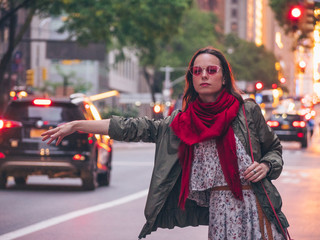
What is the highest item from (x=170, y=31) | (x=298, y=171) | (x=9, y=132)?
(x=170, y=31)

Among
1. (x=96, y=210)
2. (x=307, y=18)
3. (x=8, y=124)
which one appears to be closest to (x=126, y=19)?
(x=307, y=18)

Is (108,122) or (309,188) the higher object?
(108,122)

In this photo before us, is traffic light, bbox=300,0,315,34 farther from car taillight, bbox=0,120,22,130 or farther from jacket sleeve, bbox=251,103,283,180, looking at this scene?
jacket sleeve, bbox=251,103,283,180

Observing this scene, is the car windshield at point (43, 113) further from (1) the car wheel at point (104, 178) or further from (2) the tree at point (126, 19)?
(2) the tree at point (126, 19)

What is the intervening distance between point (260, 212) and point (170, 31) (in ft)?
86.4

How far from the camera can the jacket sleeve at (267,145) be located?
4312 millimetres

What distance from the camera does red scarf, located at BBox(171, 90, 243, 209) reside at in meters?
4.18

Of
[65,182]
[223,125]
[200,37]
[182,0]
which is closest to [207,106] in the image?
[223,125]

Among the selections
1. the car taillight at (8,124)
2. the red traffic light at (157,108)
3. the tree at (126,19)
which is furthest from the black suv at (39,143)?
the red traffic light at (157,108)

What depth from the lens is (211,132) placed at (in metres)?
4.15

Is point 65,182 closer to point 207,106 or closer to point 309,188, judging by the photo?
point 309,188

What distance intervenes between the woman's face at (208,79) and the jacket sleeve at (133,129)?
32cm

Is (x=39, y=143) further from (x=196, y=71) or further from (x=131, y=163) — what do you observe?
(x=131, y=163)

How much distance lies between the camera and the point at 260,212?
4.20 metres
